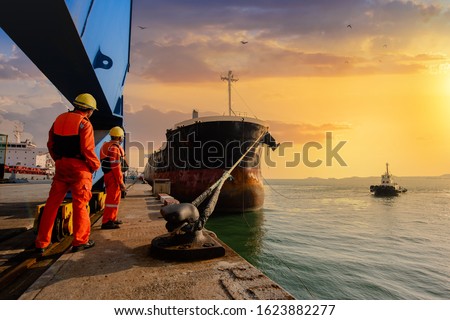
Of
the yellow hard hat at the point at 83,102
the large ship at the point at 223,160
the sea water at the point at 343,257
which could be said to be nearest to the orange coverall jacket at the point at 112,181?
the yellow hard hat at the point at 83,102

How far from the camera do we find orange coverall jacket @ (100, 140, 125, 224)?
404 cm

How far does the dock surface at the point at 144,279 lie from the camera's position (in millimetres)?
1812

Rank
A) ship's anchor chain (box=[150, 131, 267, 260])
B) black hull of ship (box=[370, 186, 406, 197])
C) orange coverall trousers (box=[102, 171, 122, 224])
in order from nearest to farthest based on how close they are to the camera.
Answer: ship's anchor chain (box=[150, 131, 267, 260]) < orange coverall trousers (box=[102, 171, 122, 224]) < black hull of ship (box=[370, 186, 406, 197])

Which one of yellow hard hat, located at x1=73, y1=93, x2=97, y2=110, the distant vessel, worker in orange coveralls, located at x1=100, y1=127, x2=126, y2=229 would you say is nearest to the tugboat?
worker in orange coveralls, located at x1=100, y1=127, x2=126, y2=229

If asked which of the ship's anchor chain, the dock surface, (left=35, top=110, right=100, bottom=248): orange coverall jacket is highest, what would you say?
(left=35, top=110, right=100, bottom=248): orange coverall jacket

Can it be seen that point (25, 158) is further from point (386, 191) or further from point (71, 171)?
point (386, 191)

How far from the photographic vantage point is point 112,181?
413 centimetres

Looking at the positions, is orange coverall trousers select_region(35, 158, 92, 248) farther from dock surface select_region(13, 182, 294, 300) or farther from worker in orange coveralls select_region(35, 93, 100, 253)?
dock surface select_region(13, 182, 294, 300)

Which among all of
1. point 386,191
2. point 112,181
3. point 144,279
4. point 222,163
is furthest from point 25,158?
point 386,191

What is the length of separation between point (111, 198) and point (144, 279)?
2.30 meters

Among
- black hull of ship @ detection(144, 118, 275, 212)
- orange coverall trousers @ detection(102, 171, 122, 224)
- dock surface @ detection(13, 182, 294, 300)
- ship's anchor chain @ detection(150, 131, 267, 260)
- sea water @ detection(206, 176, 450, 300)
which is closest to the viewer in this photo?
dock surface @ detection(13, 182, 294, 300)

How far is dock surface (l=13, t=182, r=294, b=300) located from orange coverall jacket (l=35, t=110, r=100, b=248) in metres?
0.41
